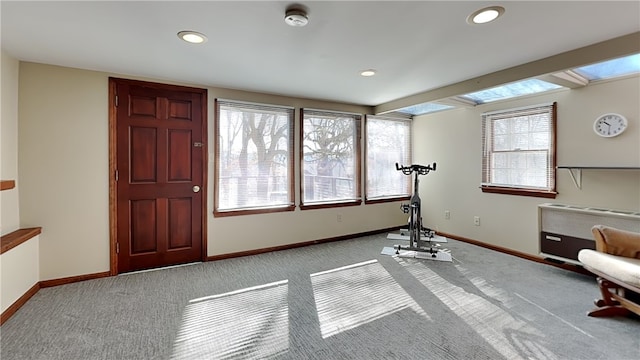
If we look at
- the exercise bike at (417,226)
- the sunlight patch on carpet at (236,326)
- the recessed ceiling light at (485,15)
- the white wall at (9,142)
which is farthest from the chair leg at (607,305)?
the white wall at (9,142)

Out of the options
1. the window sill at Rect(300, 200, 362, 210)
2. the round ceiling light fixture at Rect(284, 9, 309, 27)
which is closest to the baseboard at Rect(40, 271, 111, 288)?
the window sill at Rect(300, 200, 362, 210)

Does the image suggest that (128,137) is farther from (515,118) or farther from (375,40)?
(515,118)

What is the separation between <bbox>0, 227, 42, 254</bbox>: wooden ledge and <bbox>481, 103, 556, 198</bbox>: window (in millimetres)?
5340

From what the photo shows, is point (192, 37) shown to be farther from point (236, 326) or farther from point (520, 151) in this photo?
point (520, 151)

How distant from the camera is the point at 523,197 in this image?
3814 millimetres

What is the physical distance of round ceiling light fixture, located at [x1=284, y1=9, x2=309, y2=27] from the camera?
181cm

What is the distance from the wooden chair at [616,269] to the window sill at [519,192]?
1.12 metres

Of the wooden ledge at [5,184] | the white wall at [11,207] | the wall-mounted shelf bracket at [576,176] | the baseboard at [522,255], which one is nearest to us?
the wooden ledge at [5,184]

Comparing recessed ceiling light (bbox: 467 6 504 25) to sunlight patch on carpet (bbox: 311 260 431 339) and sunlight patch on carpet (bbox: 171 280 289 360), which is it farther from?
sunlight patch on carpet (bbox: 171 280 289 360)

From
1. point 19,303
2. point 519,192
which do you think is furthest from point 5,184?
point 519,192

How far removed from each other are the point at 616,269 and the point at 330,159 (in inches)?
131

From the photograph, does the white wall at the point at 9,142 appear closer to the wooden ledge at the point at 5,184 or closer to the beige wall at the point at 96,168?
the beige wall at the point at 96,168

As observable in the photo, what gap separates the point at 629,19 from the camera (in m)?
1.92

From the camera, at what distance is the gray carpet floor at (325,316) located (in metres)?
1.91
